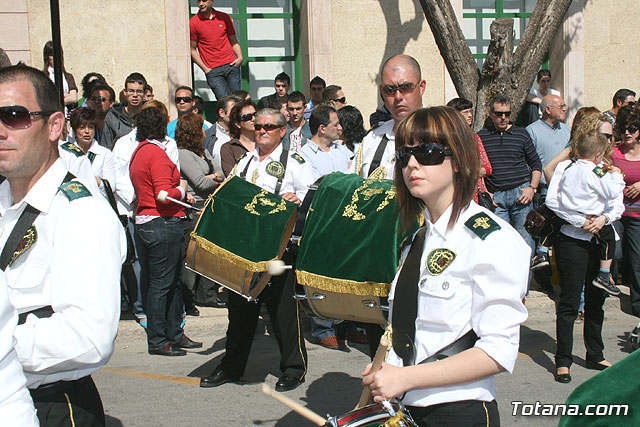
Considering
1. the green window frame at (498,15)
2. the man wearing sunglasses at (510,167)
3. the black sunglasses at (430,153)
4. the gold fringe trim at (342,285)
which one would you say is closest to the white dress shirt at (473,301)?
the black sunglasses at (430,153)

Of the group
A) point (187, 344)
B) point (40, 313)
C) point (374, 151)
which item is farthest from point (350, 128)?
point (40, 313)

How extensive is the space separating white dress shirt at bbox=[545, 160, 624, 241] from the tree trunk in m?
3.45

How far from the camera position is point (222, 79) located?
1098 cm

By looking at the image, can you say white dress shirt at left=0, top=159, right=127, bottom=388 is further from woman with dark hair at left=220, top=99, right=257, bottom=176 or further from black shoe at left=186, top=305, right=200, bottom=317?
black shoe at left=186, top=305, right=200, bottom=317

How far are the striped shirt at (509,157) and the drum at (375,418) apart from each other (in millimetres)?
6175

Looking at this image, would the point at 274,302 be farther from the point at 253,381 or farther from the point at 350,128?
the point at 350,128

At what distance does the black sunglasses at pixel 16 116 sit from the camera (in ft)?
7.68

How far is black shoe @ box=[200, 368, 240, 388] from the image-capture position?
19.1ft

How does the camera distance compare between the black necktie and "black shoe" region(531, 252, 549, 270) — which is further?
"black shoe" region(531, 252, 549, 270)

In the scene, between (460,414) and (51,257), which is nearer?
(51,257)

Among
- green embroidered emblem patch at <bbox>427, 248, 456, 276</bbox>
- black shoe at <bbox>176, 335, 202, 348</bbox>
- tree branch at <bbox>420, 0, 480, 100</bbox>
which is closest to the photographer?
green embroidered emblem patch at <bbox>427, 248, 456, 276</bbox>

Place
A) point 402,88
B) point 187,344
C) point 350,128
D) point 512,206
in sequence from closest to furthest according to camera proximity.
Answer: point 402,88 → point 187,344 → point 512,206 → point 350,128

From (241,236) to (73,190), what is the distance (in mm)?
2615

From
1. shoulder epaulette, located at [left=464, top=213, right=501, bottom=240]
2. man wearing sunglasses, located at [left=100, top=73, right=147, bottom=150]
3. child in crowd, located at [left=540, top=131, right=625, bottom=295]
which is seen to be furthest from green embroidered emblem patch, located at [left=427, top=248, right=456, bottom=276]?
man wearing sunglasses, located at [left=100, top=73, right=147, bottom=150]
